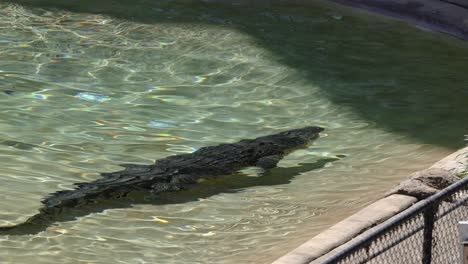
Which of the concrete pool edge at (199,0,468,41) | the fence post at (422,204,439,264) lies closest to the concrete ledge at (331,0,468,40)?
the concrete pool edge at (199,0,468,41)

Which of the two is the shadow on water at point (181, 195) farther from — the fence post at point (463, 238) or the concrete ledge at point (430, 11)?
the concrete ledge at point (430, 11)

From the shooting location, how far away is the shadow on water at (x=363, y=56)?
861 centimetres

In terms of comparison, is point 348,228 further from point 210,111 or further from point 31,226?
point 210,111

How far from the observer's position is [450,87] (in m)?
9.32

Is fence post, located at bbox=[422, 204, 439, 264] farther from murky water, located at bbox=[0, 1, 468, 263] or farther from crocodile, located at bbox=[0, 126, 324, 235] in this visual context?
crocodile, located at bbox=[0, 126, 324, 235]

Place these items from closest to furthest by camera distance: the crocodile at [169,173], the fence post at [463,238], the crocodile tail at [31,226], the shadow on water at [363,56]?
the fence post at [463,238], the crocodile tail at [31,226], the crocodile at [169,173], the shadow on water at [363,56]

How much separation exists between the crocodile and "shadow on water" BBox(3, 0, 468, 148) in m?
1.26

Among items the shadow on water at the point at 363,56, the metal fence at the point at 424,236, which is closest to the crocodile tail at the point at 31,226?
the metal fence at the point at 424,236

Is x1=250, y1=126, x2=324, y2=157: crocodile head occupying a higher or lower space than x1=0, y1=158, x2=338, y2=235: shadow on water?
higher

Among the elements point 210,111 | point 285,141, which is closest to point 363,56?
point 210,111

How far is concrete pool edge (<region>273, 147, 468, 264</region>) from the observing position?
505 cm

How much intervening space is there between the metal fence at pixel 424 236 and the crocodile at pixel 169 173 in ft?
6.83

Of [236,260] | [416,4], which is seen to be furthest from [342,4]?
[236,260]

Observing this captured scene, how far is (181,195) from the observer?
668cm
